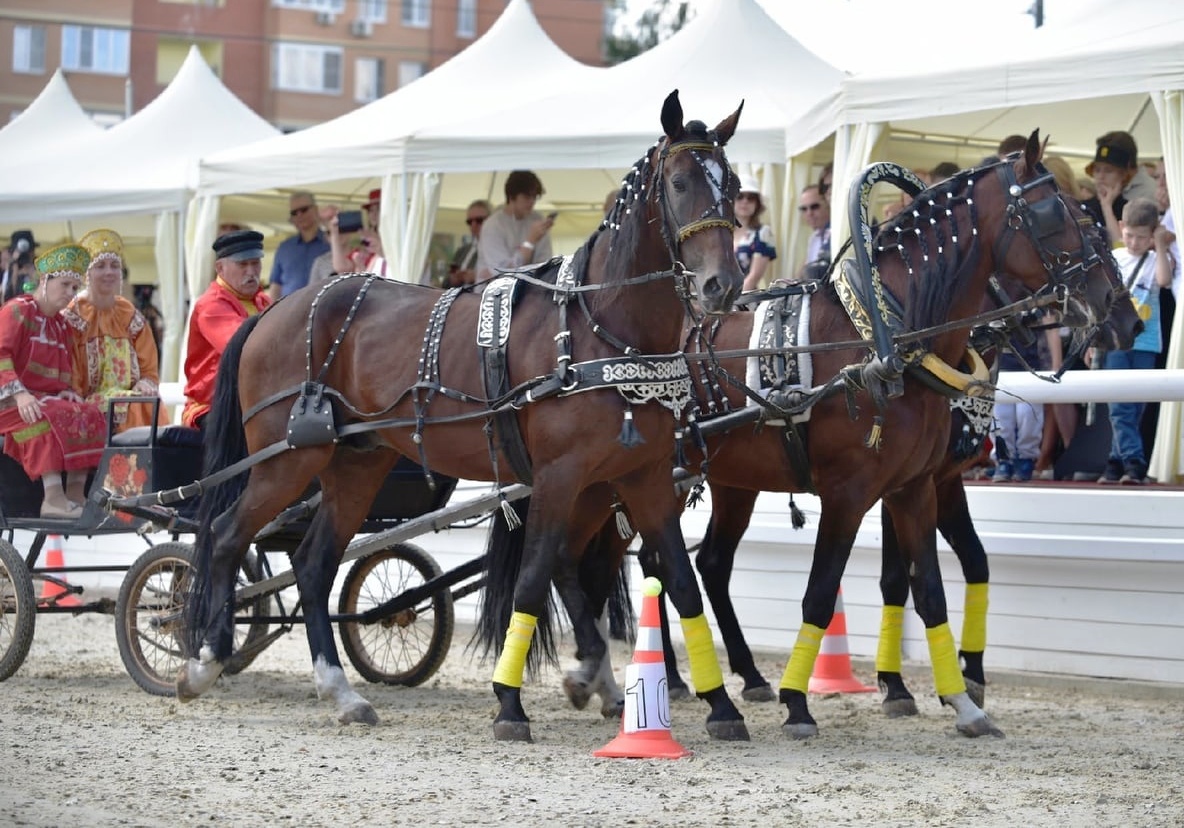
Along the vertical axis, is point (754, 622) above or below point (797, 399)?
below

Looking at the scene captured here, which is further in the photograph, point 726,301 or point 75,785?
point 726,301

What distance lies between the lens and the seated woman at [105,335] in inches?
355

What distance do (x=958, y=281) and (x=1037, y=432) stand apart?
292 cm

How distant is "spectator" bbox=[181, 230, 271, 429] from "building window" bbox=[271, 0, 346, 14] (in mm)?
46074

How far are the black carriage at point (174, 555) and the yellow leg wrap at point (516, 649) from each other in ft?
3.18

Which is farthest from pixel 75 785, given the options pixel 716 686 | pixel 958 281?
pixel 958 281

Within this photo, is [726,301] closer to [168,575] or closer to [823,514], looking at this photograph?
[823,514]

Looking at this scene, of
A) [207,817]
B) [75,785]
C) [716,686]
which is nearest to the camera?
[207,817]

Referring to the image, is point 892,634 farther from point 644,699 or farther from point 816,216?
point 816,216

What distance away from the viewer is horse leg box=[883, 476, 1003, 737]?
7113 millimetres

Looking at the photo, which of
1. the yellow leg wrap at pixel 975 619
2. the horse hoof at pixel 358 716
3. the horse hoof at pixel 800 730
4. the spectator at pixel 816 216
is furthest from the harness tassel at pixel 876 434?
the spectator at pixel 816 216

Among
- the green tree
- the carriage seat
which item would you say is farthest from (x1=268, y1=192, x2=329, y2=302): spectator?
the green tree

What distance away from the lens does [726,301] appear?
19.6 feet

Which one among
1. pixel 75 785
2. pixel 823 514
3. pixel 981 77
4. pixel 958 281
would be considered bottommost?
pixel 75 785
